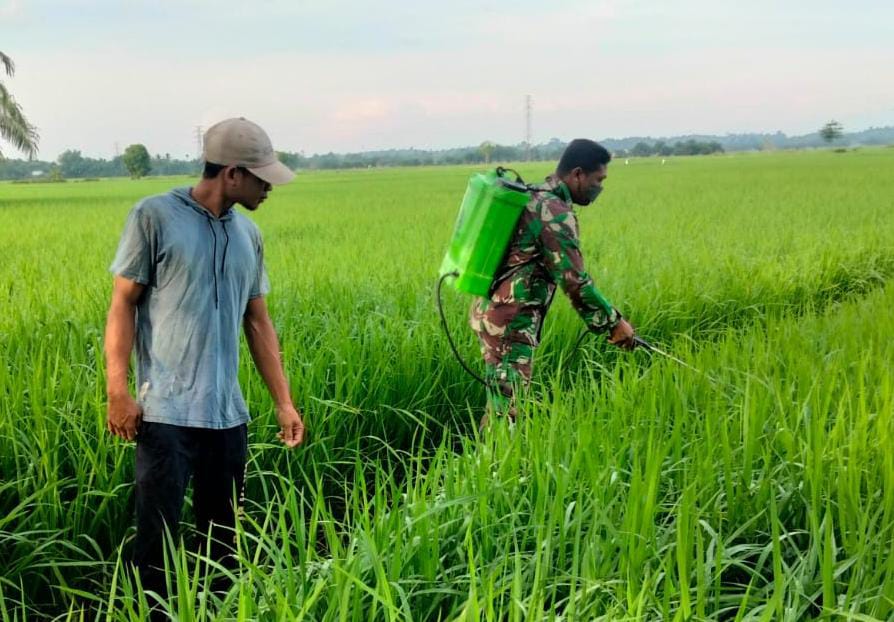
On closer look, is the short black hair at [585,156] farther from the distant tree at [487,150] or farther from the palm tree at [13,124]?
the distant tree at [487,150]

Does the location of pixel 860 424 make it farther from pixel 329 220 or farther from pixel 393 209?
pixel 393 209

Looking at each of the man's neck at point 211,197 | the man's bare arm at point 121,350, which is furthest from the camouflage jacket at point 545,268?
the man's bare arm at point 121,350

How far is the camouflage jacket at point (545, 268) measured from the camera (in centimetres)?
289

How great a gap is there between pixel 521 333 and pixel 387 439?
908mm

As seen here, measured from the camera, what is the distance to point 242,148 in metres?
2.01

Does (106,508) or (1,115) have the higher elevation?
(1,115)

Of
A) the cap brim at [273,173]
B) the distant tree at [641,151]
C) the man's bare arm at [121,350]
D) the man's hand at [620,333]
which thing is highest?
the distant tree at [641,151]

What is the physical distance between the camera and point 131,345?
6.62 feet

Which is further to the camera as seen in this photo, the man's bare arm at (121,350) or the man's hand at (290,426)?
the man's hand at (290,426)

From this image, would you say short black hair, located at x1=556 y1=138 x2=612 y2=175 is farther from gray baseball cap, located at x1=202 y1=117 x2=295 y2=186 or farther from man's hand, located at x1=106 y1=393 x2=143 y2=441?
man's hand, located at x1=106 y1=393 x2=143 y2=441

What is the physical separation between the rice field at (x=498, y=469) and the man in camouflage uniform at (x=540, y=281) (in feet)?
0.63

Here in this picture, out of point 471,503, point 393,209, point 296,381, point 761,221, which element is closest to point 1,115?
point 393,209

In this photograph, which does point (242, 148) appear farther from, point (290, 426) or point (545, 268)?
point (545, 268)

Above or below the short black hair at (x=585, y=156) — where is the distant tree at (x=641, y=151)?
above
